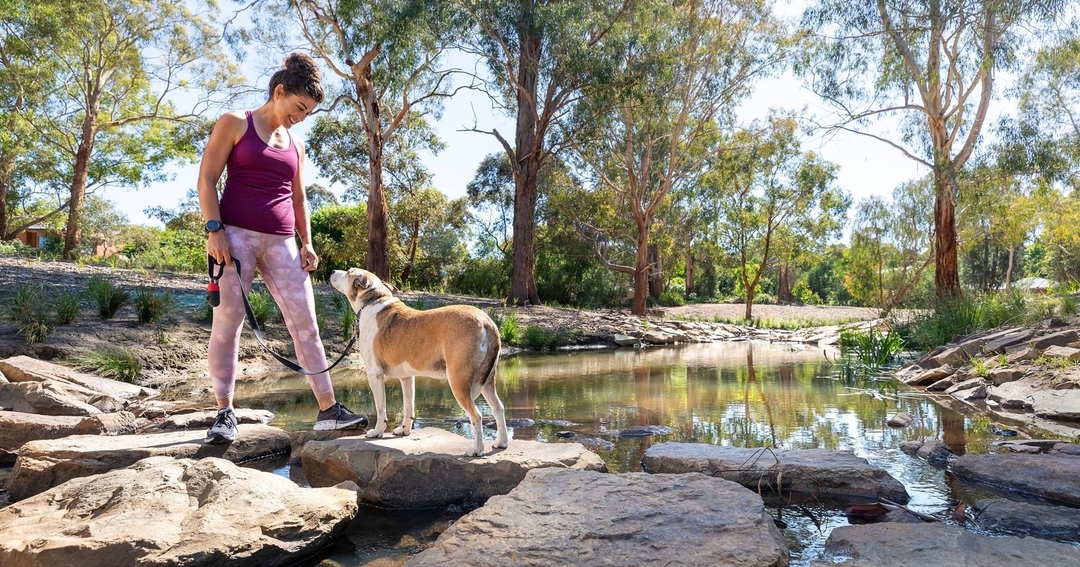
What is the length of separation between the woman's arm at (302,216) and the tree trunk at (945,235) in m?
16.3

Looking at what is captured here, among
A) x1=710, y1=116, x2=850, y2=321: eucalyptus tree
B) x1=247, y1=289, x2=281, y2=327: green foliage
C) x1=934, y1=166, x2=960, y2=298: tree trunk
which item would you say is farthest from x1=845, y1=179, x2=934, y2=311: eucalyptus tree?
x1=247, y1=289, x2=281, y2=327: green foliage

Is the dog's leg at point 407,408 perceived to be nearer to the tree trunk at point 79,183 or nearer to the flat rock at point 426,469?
the flat rock at point 426,469

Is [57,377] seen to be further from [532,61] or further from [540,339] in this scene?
[532,61]

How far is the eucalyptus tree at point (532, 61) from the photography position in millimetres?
18688

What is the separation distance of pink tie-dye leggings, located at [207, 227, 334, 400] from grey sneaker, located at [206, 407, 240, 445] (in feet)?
0.48

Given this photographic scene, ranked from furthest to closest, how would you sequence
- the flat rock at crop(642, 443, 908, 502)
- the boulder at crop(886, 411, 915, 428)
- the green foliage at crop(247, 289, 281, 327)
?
the green foliage at crop(247, 289, 281, 327)
the boulder at crop(886, 411, 915, 428)
the flat rock at crop(642, 443, 908, 502)

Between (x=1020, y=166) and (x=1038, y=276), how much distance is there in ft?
171

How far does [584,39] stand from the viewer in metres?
19.7

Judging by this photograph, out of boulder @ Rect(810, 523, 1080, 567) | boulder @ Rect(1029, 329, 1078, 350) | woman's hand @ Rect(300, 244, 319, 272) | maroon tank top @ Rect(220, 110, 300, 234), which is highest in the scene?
maroon tank top @ Rect(220, 110, 300, 234)

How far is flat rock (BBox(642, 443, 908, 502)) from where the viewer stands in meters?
3.86

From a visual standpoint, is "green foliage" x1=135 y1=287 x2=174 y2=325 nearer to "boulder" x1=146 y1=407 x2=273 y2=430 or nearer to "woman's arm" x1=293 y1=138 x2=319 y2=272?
"boulder" x1=146 y1=407 x2=273 y2=430

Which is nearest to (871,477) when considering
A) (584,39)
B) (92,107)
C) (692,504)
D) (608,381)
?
(692,504)

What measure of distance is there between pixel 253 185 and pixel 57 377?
13.1ft

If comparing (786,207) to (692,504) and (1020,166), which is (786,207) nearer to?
(1020,166)
